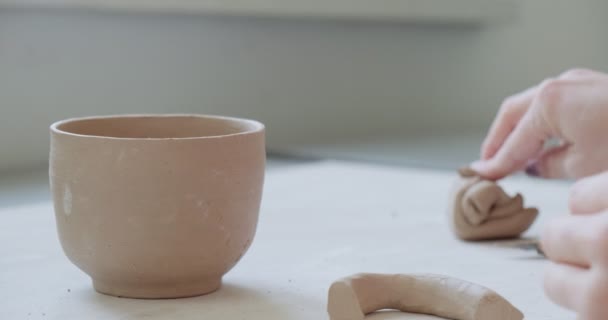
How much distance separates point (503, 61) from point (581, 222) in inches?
95.5

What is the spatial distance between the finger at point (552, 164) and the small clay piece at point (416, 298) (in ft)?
1.13

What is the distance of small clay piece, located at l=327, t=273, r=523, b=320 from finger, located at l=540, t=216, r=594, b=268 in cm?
12

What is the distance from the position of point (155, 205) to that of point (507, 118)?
545 millimetres

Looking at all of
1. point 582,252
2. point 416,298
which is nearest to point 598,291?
point 582,252

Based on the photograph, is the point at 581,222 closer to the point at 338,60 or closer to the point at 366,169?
the point at 366,169

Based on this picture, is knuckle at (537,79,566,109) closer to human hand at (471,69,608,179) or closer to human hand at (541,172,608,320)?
human hand at (471,69,608,179)

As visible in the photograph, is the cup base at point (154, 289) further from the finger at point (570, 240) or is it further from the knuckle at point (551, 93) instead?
the knuckle at point (551, 93)

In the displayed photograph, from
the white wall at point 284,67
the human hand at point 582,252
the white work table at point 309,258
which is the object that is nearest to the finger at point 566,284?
the human hand at point 582,252

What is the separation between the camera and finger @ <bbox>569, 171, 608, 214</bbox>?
64cm

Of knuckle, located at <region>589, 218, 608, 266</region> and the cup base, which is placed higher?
knuckle, located at <region>589, 218, 608, 266</region>

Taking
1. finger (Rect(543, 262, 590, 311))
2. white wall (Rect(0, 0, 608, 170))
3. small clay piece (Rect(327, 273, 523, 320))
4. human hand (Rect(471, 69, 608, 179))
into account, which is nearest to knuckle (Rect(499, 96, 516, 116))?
human hand (Rect(471, 69, 608, 179))

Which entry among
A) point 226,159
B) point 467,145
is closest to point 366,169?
point 467,145

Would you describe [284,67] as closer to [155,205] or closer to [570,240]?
[155,205]

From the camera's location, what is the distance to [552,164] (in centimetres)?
110
